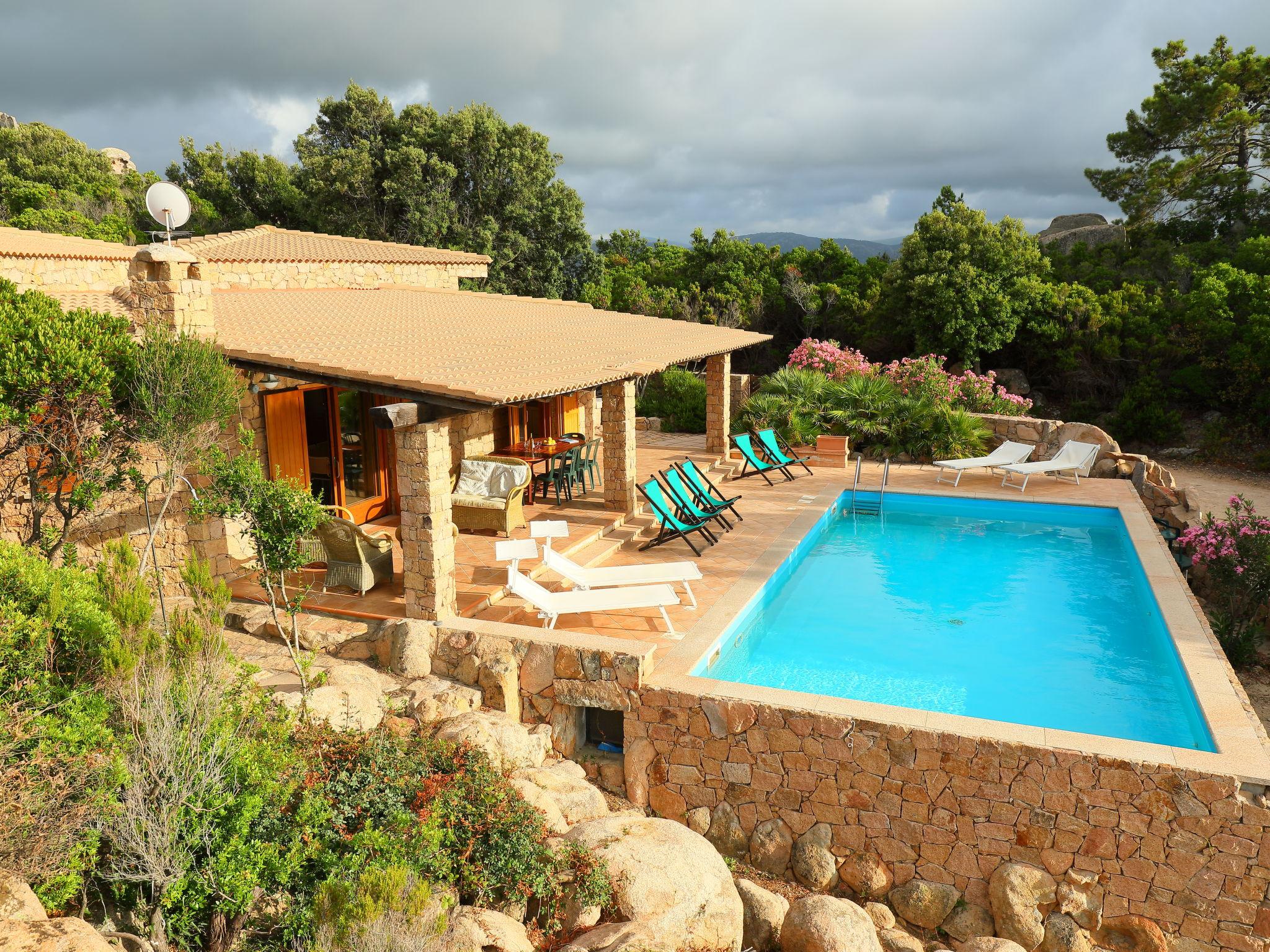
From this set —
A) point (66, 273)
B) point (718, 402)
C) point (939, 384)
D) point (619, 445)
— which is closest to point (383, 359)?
point (619, 445)

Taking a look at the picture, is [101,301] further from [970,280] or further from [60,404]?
[970,280]

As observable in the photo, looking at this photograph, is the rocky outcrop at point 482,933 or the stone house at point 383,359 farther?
the stone house at point 383,359

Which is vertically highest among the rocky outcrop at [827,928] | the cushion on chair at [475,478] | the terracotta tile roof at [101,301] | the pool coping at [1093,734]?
the terracotta tile roof at [101,301]

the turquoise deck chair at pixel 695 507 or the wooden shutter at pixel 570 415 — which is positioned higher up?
the wooden shutter at pixel 570 415

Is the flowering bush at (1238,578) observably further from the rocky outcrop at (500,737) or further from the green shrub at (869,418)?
the rocky outcrop at (500,737)

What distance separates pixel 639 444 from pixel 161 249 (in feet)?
40.9

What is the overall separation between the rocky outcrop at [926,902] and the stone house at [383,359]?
17.5 feet

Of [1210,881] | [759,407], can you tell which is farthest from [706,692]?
[759,407]

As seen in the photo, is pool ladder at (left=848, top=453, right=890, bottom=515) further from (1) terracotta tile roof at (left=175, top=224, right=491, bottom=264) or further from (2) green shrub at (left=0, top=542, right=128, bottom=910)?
(2) green shrub at (left=0, top=542, right=128, bottom=910)

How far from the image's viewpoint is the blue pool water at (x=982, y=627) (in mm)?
8703

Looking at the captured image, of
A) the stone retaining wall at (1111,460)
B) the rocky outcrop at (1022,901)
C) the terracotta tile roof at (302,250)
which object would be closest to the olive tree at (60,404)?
the terracotta tile roof at (302,250)

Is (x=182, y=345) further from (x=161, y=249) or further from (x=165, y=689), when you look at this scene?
(x=165, y=689)

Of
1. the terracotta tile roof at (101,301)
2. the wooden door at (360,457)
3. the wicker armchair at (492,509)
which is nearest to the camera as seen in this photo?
the terracotta tile roof at (101,301)

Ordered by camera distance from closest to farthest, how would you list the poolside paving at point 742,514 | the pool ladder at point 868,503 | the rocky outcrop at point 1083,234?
the poolside paving at point 742,514
the pool ladder at point 868,503
the rocky outcrop at point 1083,234
